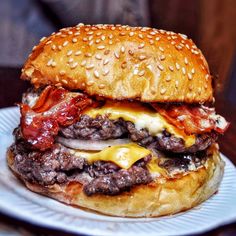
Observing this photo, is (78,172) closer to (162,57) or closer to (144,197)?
(144,197)

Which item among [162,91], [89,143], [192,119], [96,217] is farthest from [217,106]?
[96,217]

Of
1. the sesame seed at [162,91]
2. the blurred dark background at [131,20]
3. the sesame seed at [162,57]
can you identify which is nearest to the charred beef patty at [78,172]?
the sesame seed at [162,91]

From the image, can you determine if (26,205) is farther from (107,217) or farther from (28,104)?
(28,104)

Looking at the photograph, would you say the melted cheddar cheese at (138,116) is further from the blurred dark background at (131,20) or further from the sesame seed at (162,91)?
the blurred dark background at (131,20)

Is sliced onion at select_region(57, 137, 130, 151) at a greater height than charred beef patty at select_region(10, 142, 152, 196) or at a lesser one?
greater

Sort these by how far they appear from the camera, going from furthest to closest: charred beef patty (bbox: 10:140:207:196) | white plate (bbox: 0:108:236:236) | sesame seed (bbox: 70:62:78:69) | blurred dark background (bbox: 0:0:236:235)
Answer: blurred dark background (bbox: 0:0:236:235) < sesame seed (bbox: 70:62:78:69) < charred beef patty (bbox: 10:140:207:196) < white plate (bbox: 0:108:236:236)

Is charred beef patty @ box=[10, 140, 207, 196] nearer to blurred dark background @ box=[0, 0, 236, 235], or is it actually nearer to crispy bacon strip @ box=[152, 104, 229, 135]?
crispy bacon strip @ box=[152, 104, 229, 135]

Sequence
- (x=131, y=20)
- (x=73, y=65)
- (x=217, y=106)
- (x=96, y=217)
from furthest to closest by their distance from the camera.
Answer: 1. (x=131, y=20)
2. (x=217, y=106)
3. (x=73, y=65)
4. (x=96, y=217)

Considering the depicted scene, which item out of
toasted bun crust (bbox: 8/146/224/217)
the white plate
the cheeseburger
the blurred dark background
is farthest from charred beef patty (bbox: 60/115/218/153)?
the blurred dark background

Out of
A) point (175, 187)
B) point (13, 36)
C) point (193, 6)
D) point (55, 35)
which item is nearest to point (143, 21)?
point (193, 6)
